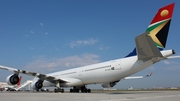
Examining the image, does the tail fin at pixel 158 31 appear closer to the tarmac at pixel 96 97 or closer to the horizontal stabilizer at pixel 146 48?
the horizontal stabilizer at pixel 146 48

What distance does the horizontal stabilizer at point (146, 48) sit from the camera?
14781 mm

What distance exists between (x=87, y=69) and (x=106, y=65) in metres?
4.45

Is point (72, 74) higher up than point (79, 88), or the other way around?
point (72, 74)

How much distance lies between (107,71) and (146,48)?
21.7 ft

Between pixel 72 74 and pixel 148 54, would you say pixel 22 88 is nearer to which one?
pixel 72 74

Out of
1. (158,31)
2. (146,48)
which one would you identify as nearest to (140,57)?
(146,48)

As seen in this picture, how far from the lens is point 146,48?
52.0 feet

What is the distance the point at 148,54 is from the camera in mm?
16531

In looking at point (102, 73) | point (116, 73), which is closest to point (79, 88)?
point (102, 73)

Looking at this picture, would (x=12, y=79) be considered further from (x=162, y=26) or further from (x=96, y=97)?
(x=162, y=26)


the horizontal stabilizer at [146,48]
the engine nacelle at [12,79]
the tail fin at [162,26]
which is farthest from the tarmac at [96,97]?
the engine nacelle at [12,79]

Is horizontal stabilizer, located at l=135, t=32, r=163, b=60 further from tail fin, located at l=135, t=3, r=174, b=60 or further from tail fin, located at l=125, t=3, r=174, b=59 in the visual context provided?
tail fin, located at l=125, t=3, r=174, b=59

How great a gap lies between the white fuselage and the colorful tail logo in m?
1.25

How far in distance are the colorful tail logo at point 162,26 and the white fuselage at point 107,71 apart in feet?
4.08
